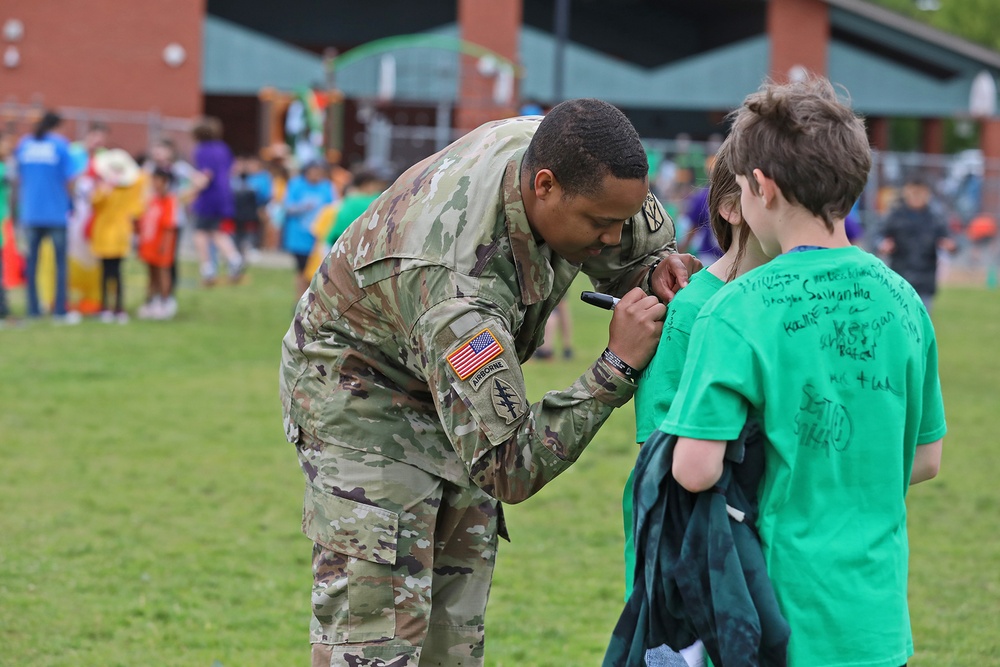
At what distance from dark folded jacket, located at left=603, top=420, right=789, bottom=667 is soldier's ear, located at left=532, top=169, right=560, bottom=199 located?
2.25 feet

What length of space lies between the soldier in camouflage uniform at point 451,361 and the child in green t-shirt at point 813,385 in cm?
44

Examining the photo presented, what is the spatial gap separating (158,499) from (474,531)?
12.9 ft

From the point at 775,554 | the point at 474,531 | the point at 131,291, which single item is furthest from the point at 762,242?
the point at 131,291

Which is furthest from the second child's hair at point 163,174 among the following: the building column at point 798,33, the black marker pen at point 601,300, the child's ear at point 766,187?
the building column at point 798,33

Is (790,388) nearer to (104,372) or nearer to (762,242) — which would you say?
(762,242)

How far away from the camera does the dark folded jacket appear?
2.26 m

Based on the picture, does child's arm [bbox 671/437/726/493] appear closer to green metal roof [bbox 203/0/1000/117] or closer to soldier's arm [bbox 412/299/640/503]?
soldier's arm [bbox 412/299/640/503]

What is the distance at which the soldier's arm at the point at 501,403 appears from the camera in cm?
271

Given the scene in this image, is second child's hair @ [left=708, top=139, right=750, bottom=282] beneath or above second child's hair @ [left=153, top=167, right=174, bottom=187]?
beneath

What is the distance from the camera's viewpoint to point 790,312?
2.28 meters

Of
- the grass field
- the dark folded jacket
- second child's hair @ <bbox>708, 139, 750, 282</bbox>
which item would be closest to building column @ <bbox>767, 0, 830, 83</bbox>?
the grass field

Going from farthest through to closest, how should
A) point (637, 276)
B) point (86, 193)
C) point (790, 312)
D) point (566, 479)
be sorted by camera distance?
point (86, 193), point (566, 479), point (637, 276), point (790, 312)

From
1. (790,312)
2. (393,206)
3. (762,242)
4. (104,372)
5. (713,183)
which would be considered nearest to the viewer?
(790,312)

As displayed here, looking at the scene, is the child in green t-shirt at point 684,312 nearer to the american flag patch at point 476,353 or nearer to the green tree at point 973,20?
the american flag patch at point 476,353
